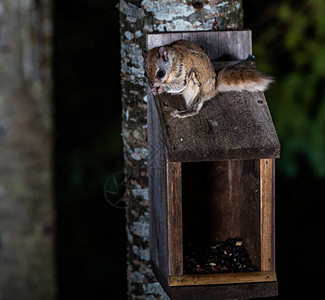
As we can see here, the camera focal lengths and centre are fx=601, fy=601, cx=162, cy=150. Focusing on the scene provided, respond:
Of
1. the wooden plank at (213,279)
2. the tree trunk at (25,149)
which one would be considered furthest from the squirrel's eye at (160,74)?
the tree trunk at (25,149)

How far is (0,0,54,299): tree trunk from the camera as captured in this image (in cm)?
371

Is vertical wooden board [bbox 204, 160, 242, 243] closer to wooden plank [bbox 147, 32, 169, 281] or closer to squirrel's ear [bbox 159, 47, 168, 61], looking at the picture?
wooden plank [bbox 147, 32, 169, 281]

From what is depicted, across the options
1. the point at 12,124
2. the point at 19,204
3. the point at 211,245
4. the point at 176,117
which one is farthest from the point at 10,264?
the point at 176,117

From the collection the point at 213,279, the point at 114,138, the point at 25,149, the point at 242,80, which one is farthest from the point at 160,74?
the point at 114,138

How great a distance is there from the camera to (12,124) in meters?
3.74

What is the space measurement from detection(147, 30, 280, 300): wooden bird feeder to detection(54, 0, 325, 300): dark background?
5.76 ft

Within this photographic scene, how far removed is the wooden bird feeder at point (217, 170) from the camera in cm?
195

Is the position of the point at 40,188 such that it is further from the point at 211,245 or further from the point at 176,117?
the point at 176,117

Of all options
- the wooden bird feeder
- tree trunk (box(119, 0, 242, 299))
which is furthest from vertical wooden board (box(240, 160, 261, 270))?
tree trunk (box(119, 0, 242, 299))

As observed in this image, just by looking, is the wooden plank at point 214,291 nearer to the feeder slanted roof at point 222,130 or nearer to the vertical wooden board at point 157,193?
the vertical wooden board at point 157,193

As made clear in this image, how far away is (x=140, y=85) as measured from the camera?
2467 mm

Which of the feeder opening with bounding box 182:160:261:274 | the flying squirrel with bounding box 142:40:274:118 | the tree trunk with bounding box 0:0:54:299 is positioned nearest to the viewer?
the flying squirrel with bounding box 142:40:274:118

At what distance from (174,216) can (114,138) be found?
257 cm

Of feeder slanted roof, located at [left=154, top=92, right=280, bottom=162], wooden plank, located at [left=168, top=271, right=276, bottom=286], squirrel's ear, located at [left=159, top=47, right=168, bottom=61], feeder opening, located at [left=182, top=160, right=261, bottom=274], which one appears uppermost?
squirrel's ear, located at [left=159, top=47, right=168, bottom=61]
